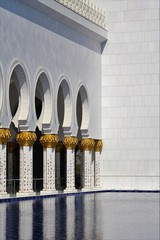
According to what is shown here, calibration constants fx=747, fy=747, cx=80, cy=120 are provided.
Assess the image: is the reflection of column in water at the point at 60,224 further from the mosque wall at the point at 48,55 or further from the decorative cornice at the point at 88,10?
the decorative cornice at the point at 88,10

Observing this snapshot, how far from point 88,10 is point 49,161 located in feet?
15.1

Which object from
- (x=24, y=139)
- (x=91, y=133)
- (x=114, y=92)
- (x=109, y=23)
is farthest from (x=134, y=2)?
(x=24, y=139)

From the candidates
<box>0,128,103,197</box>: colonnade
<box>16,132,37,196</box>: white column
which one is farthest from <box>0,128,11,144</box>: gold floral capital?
<box>16,132,37,196</box>: white column

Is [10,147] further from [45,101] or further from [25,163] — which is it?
[25,163]

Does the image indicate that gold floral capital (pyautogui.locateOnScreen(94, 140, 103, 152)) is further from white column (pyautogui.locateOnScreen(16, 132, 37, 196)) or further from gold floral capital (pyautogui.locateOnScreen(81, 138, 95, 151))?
white column (pyautogui.locateOnScreen(16, 132, 37, 196))

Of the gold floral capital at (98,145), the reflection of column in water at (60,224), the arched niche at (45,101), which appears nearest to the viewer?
the reflection of column in water at (60,224)

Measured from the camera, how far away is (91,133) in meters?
19.8

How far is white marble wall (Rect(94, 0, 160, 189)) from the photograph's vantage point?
2023 cm

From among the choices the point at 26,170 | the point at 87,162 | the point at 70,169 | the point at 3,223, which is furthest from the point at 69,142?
the point at 3,223

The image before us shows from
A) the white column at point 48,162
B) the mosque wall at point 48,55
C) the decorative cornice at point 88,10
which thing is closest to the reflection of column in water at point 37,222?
the mosque wall at point 48,55

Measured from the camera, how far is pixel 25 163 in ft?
52.2

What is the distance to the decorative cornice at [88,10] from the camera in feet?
60.2

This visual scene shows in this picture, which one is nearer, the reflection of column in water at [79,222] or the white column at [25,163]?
the reflection of column in water at [79,222]

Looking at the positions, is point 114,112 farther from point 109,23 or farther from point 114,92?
point 109,23
